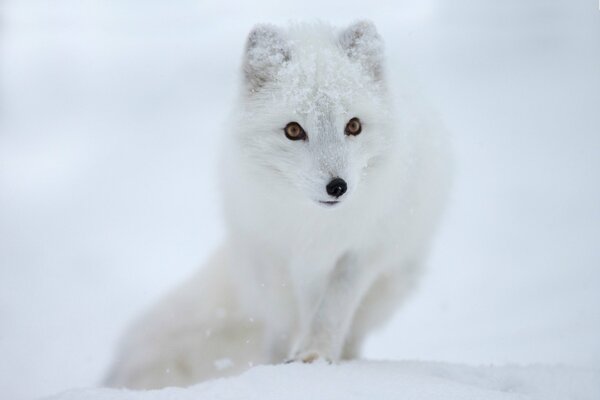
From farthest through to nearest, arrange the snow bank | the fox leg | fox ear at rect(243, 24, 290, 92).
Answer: the fox leg < fox ear at rect(243, 24, 290, 92) < the snow bank

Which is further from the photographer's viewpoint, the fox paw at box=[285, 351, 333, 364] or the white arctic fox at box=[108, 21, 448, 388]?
the fox paw at box=[285, 351, 333, 364]

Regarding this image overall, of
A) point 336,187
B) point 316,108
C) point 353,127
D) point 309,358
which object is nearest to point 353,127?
point 353,127

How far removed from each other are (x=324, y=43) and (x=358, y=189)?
0.65 metres

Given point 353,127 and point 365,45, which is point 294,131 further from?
point 365,45

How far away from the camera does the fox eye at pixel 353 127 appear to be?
2.67m

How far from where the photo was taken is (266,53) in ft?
9.25

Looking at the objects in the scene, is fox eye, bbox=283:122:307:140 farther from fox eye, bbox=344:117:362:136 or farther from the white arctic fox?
fox eye, bbox=344:117:362:136

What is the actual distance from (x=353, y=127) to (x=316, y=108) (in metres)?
0.19

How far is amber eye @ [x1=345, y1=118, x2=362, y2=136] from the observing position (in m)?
2.67

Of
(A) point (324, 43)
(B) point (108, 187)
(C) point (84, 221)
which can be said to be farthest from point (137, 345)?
(B) point (108, 187)

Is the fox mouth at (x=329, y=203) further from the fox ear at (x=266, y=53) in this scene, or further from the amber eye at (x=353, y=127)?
the fox ear at (x=266, y=53)

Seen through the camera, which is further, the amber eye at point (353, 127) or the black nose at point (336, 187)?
the amber eye at point (353, 127)

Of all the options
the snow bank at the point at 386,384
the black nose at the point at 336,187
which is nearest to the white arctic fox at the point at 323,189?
the black nose at the point at 336,187

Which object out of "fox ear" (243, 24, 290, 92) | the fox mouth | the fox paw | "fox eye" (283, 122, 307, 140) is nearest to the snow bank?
the fox paw
